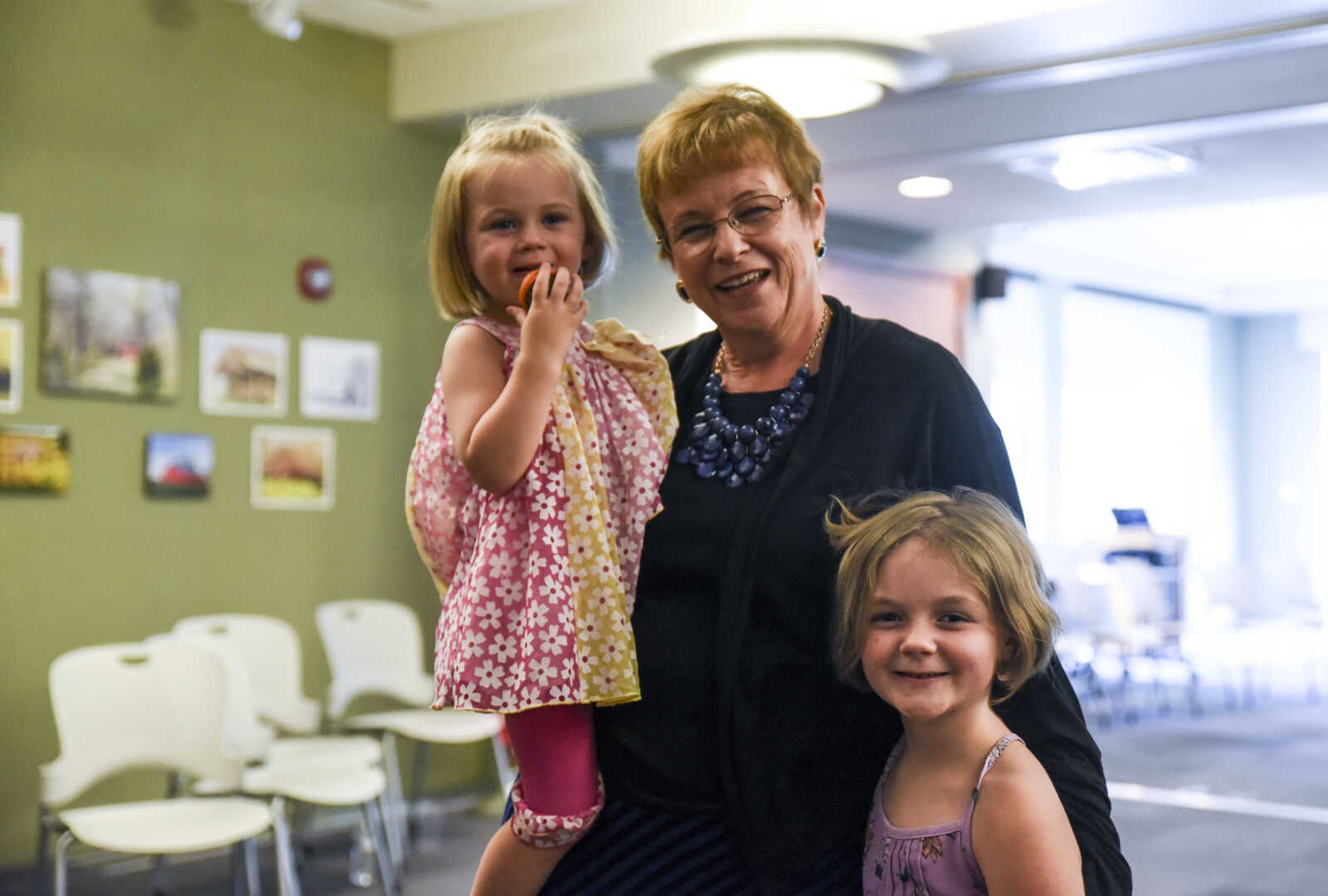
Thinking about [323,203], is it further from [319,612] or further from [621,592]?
[621,592]

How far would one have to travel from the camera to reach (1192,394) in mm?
13945

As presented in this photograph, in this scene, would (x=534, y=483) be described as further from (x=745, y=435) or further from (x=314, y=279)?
(x=314, y=279)

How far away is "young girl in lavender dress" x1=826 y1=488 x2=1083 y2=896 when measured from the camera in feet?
4.04

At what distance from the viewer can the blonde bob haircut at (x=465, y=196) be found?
1561mm

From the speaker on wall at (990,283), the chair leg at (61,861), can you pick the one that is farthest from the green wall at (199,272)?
the speaker on wall at (990,283)

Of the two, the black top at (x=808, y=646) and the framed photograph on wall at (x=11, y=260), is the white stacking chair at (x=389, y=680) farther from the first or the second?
the black top at (x=808, y=646)

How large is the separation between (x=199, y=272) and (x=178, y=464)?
0.72 metres

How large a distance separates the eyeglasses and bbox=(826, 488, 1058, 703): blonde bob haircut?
29 cm

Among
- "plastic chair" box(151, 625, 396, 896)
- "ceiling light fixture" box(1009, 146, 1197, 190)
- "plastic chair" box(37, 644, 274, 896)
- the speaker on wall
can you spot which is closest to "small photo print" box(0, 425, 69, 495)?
"plastic chair" box(151, 625, 396, 896)

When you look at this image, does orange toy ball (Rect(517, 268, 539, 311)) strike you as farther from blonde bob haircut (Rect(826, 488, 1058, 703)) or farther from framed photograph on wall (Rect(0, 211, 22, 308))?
framed photograph on wall (Rect(0, 211, 22, 308))

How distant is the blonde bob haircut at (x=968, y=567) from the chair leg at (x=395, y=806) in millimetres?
3924

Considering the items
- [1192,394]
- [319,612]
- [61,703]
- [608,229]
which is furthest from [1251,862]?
[1192,394]

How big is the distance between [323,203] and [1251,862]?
4429mm

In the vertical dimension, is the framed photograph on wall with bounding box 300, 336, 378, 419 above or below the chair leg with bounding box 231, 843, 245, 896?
above
